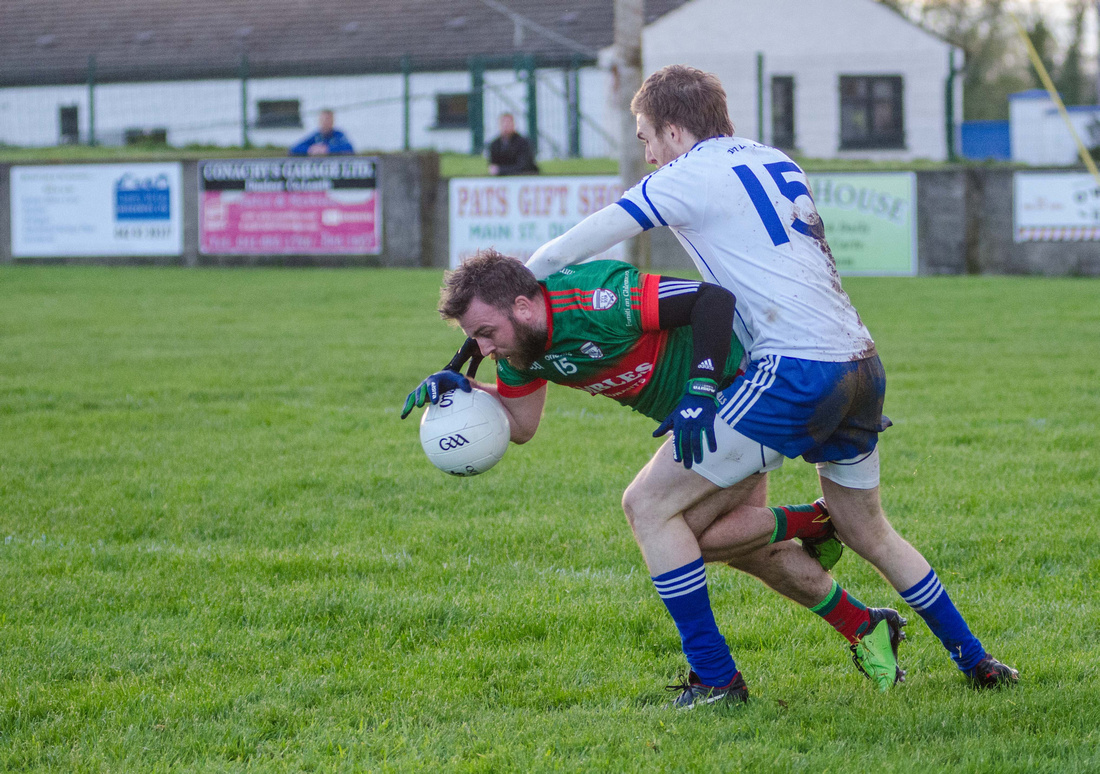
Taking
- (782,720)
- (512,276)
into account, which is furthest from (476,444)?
(782,720)

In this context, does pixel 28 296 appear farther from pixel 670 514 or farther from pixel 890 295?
pixel 670 514

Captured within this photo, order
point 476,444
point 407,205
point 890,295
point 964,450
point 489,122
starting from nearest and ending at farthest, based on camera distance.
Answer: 1. point 476,444
2. point 964,450
3. point 890,295
4. point 407,205
5. point 489,122

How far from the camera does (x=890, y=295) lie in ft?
52.6

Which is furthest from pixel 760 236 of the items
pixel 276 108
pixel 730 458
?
pixel 276 108

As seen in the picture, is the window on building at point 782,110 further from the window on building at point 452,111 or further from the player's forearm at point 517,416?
the player's forearm at point 517,416

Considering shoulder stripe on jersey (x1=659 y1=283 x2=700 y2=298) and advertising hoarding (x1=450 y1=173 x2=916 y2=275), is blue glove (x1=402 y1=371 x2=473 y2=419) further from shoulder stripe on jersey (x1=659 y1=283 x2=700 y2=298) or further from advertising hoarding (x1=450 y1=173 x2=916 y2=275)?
advertising hoarding (x1=450 y1=173 x2=916 y2=275)

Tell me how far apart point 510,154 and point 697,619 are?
55.7ft

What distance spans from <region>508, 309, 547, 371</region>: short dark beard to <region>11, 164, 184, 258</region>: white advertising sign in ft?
61.0

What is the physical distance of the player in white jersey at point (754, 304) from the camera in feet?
12.2

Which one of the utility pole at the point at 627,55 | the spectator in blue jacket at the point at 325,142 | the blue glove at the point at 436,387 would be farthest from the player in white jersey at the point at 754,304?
the spectator in blue jacket at the point at 325,142

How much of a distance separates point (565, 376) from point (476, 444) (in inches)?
17.7

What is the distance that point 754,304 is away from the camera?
12.4ft

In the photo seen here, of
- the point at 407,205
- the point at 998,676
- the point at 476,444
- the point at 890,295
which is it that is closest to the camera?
the point at 998,676

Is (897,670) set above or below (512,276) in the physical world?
below
